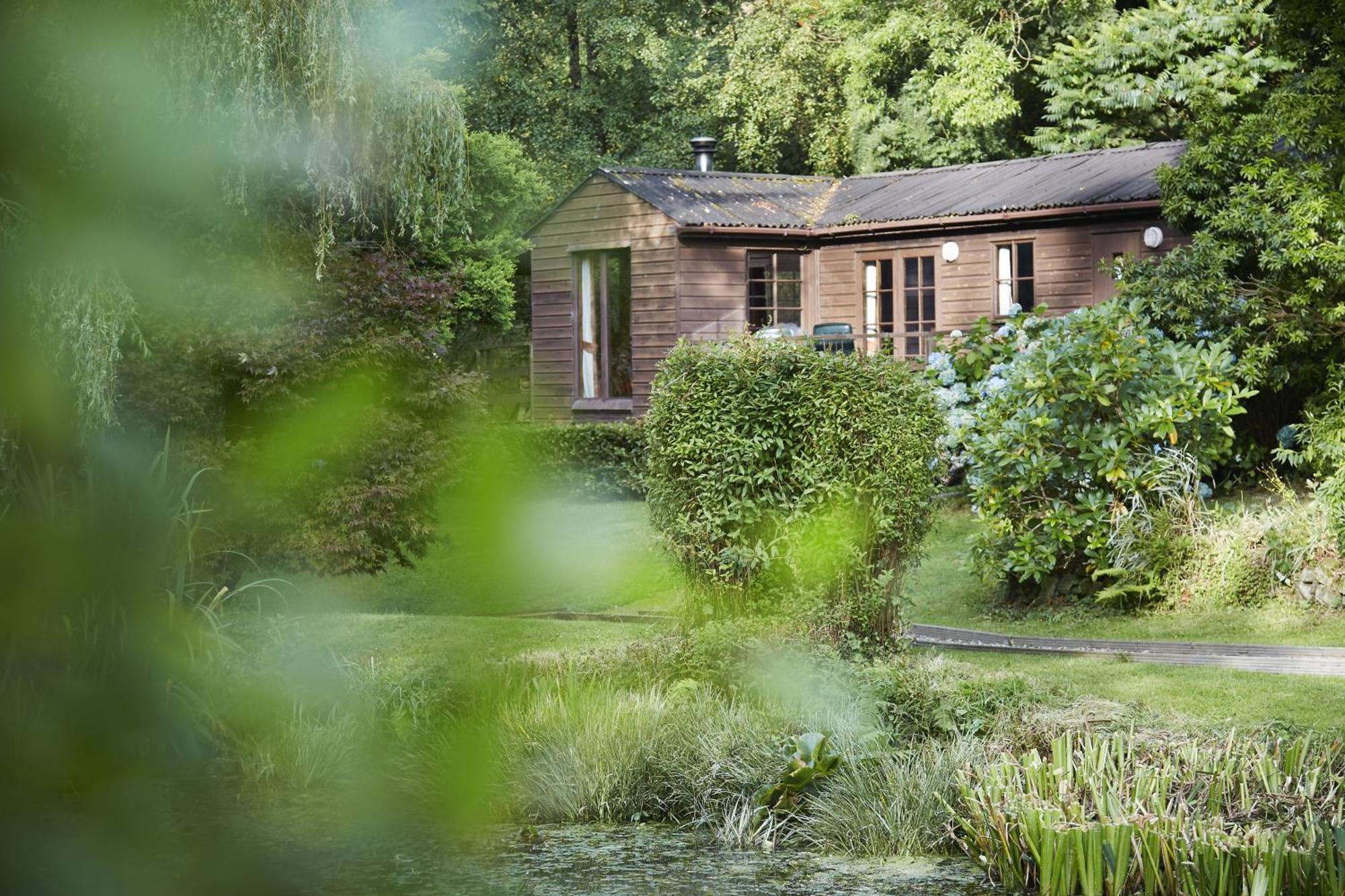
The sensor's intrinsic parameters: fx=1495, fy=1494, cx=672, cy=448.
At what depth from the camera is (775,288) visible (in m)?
22.4

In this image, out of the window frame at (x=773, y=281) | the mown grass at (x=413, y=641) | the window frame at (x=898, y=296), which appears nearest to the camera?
the mown grass at (x=413, y=641)

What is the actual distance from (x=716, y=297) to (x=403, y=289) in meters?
12.3

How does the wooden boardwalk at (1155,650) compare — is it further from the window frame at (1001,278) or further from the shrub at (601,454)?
the window frame at (1001,278)

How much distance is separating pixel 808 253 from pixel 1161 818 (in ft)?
61.2

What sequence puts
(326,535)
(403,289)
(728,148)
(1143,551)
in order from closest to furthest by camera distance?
1. (326,535)
2. (403,289)
3. (1143,551)
4. (728,148)

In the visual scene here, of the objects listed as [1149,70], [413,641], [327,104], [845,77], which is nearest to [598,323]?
[845,77]

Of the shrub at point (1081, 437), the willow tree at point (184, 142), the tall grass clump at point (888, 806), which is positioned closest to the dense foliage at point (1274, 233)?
the shrub at point (1081, 437)

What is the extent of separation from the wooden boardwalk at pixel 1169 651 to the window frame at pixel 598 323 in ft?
42.2

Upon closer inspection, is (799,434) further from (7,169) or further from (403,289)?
(7,169)

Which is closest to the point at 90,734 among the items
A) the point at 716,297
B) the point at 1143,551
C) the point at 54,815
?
the point at 54,815

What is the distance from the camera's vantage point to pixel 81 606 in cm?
115

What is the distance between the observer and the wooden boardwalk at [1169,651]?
8.67 metres

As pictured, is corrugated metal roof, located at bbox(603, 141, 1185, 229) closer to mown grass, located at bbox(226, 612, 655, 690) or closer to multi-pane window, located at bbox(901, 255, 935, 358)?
multi-pane window, located at bbox(901, 255, 935, 358)

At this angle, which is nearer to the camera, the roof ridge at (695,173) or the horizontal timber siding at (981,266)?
the horizontal timber siding at (981,266)
